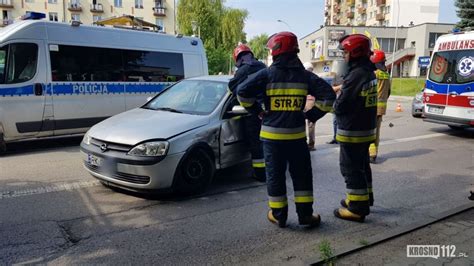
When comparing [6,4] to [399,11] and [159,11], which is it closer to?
[159,11]

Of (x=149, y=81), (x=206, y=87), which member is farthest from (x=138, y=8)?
(x=206, y=87)

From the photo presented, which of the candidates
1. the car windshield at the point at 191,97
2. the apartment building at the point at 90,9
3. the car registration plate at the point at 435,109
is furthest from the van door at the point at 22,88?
the apartment building at the point at 90,9

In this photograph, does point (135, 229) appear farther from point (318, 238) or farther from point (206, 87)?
point (206, 87)

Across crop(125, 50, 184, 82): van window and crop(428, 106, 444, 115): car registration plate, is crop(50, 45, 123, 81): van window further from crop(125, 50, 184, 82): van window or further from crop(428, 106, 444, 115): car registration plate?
crop(428, 106, 444, 115): car registration plate

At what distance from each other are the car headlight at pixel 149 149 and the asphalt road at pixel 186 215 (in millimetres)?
648

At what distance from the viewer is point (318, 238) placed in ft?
13.4

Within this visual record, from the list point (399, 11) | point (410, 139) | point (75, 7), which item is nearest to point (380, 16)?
point (399, 11)

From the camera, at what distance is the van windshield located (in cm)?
1014

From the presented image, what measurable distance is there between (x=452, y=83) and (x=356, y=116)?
7.54 m

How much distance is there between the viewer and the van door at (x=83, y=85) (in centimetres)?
842

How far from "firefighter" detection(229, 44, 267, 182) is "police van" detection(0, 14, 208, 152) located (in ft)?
13.7

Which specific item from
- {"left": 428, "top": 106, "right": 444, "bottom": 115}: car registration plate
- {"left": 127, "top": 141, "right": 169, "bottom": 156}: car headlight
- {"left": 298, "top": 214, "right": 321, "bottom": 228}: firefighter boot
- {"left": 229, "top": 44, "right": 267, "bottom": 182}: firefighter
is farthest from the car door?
{"left": 428, "top": 106, "right": 444, "bottom": 115}: car registration plate

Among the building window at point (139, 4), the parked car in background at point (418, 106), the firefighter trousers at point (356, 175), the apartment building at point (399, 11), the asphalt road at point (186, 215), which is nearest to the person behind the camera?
the asphalt road at point (186, 215)

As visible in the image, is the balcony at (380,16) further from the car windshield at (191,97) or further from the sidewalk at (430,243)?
the sidewalk at (430,243)
